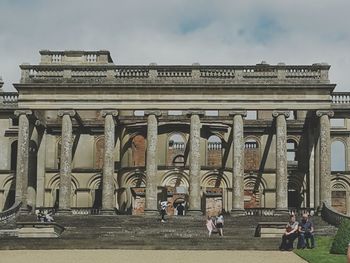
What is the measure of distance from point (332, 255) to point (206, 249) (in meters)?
6.39

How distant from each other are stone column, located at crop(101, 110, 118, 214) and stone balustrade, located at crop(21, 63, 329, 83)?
8.79 ft

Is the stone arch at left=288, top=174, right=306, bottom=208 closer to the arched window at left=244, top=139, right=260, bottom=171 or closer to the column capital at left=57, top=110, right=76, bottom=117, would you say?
the arched window at left=244, top=139, right=260, bottom=171

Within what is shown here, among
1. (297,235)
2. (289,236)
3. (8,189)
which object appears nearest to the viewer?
(289,236)

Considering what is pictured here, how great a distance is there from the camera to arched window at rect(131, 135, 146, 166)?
6575 cm

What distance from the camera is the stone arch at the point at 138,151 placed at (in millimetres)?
65688

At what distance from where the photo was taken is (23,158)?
56.2 m

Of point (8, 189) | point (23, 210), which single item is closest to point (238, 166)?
point (23, 210)

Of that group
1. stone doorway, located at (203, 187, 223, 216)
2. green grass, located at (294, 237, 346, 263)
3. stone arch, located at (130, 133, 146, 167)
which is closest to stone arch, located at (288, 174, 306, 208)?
stone doorway, located at (203, 187, 223, 216)

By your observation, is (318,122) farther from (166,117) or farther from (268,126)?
(166,117)

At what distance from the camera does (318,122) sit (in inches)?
2277

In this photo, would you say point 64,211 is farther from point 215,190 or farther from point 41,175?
point 215,190

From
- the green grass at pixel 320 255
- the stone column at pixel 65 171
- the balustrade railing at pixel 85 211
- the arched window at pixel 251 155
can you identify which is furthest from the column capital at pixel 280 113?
the green grass at pixel 320 255

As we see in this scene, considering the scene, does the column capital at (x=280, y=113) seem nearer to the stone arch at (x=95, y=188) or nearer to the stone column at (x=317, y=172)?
the stone column at (x=317, y=172)

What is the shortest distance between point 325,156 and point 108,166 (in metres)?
14.1
